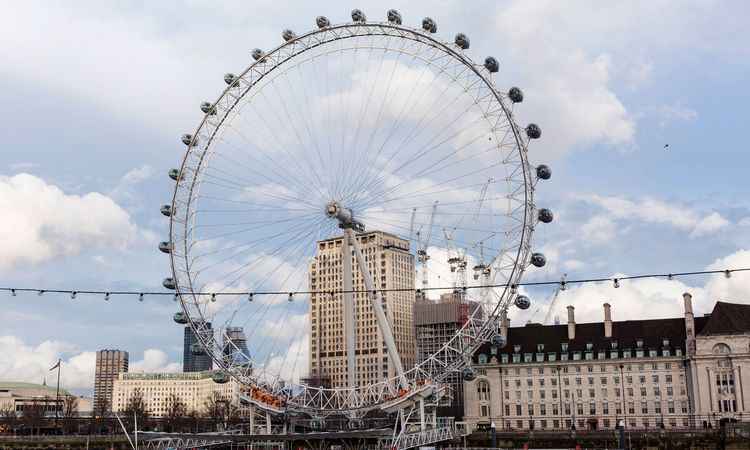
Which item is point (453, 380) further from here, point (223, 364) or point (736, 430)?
point (223, 364)

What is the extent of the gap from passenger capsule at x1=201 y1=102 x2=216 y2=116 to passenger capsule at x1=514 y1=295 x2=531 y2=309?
99.8 ft

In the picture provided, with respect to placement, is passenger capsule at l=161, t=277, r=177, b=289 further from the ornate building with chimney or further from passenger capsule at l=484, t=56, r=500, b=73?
the ornate building with chimney

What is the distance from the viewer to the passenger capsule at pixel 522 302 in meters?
62.6

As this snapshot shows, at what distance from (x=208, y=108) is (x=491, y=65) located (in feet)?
81.3

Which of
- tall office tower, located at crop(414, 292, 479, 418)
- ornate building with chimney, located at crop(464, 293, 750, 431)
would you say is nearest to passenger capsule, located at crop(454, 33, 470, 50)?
ornate building with chimney, located at crop(464, 293, 750, 431)

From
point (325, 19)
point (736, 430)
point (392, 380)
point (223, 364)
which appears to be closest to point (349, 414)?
point (392, 380)

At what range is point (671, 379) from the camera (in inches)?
4348

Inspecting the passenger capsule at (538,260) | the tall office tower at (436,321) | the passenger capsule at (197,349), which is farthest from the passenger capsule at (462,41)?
the tall office tower at (436,321)

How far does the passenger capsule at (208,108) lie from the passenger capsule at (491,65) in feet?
77.8

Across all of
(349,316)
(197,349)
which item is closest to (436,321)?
(197,349)

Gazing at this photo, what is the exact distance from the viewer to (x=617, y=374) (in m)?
113

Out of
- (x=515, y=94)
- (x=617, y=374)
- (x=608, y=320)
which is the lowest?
(x=617, y=374)

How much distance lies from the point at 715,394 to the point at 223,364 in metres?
66.5

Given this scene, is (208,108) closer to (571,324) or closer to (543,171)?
Answer: (543,171)
